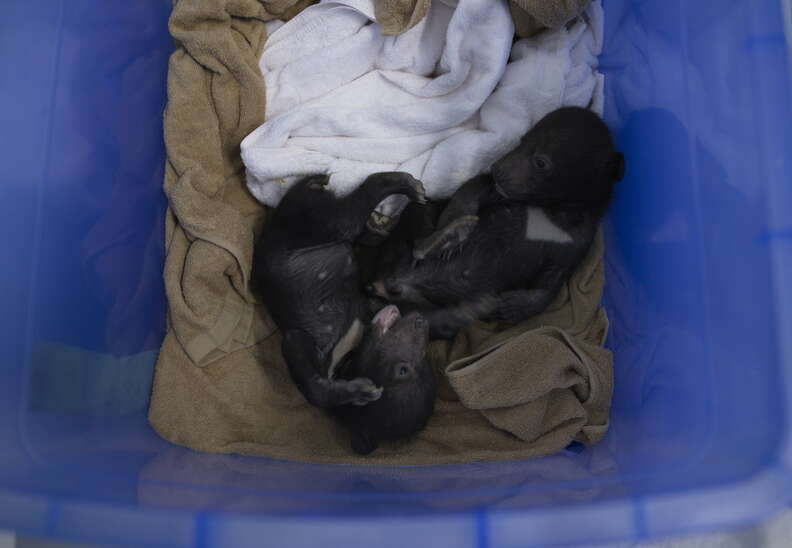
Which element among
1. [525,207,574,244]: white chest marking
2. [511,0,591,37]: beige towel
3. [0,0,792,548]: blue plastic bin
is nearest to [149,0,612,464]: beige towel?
[0,0,792,548]: blue plastic bin

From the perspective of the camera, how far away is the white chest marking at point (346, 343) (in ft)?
7.64

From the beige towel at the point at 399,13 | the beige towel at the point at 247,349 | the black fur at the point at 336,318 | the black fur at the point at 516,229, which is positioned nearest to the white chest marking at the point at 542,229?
the black fur at the point at 516,229

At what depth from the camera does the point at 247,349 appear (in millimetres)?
2422

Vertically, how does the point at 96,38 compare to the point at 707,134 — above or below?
above

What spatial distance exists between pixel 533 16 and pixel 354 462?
154 cm

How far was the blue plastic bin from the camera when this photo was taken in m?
1.51

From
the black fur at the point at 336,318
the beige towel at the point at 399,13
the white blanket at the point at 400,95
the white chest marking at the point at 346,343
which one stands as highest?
the beige towel at the point at 399,13

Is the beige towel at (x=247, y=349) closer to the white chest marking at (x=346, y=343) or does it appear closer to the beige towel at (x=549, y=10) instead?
the white chest marking at (x=346, y=343)

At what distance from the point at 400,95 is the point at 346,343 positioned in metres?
0.92

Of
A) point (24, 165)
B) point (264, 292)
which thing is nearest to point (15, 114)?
point (24, 165)

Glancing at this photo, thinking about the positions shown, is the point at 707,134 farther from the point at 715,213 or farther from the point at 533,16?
the point at 533,16

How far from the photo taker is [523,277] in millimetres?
2375

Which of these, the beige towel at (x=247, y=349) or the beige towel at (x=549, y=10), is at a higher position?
the beige towel at (x=549, y=10)

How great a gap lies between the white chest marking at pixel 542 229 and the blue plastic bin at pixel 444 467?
9.3 inches
